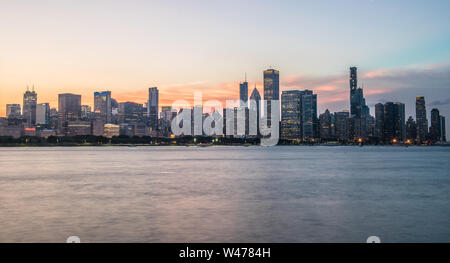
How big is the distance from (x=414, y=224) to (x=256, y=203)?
34.6ft

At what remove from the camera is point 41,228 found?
19.1 m

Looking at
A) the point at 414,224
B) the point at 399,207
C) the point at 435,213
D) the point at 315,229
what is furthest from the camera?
the point at 399,207

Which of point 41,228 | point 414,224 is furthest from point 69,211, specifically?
point 414,224

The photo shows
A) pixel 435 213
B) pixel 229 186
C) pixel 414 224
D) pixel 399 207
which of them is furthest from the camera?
pixel 229 186

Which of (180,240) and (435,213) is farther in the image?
(435,213)

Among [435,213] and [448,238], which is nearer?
[448,238]
